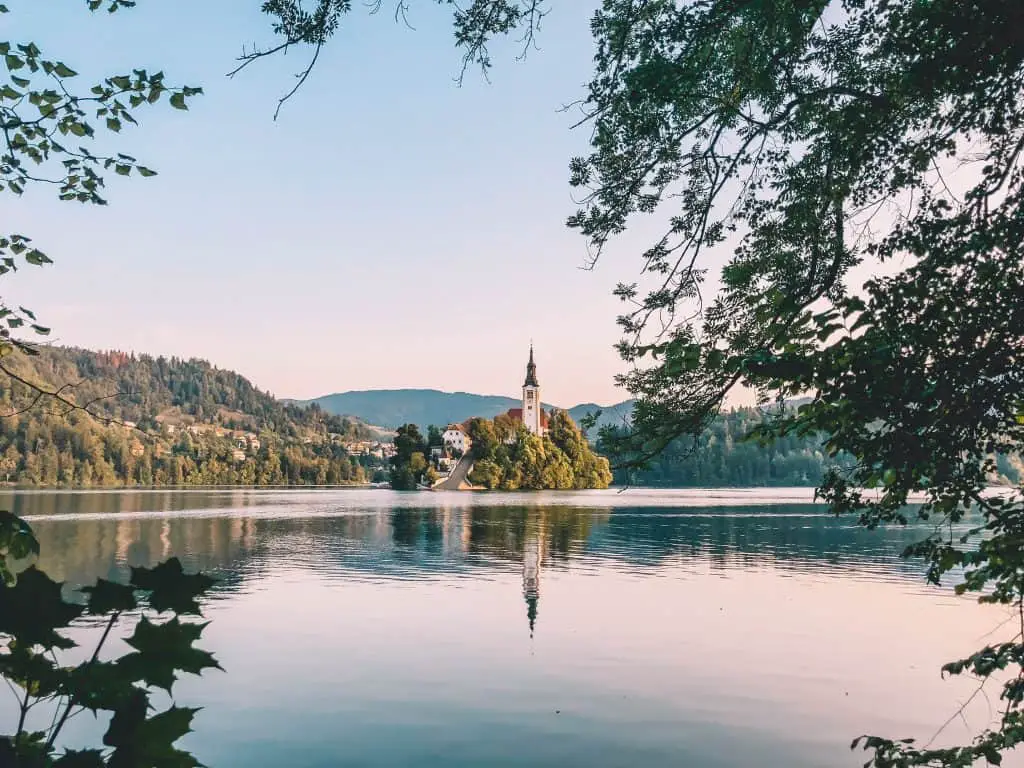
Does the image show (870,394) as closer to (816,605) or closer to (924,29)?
(924,29)

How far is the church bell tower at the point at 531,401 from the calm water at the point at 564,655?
152 metres

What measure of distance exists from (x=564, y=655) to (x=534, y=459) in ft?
378

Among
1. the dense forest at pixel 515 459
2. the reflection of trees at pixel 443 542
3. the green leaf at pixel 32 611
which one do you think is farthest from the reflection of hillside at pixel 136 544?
the dense forest at pixel 515 459

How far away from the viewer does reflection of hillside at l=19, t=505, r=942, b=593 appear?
1328 inches

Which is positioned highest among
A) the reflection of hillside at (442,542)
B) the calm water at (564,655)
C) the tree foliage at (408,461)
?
the tree foliage at (408,461)

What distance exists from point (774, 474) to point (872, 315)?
193508 mm

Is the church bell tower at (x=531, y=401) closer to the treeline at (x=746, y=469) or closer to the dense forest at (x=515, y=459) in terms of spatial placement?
the treeline at (x=746, y=469)

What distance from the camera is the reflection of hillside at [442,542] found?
3372 centimetres

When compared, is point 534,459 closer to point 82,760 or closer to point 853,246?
point 853,246

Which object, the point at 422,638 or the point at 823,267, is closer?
the point at 823,267

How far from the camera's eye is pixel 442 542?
44.3 meters

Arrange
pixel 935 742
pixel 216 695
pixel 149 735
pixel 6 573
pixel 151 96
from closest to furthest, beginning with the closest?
pixel 149 735
pixel 6 573
pixel 151 96
pixel 935 742
pixel 216 695

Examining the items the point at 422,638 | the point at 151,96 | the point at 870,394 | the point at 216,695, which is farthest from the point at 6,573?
the point at 422,638

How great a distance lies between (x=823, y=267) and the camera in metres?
6.64
